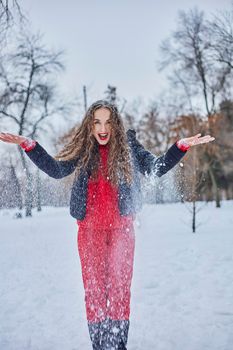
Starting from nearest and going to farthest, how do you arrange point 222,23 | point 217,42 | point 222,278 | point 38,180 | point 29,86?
point 222,278, point 38,180, point 222,23, point 217,42, point 29,86

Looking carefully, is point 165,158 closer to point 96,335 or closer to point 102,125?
point 102,125

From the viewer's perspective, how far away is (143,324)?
3.65 metres

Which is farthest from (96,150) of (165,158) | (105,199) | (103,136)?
(165,158)

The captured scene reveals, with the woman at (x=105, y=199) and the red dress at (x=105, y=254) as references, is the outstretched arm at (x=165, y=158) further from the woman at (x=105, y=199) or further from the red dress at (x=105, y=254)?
the red dress at (x=105, y=254)

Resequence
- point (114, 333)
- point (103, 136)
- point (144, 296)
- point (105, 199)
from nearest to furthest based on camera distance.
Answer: point (114, 333) → point (105, 199) → point (103, 136) → point (144, 296)

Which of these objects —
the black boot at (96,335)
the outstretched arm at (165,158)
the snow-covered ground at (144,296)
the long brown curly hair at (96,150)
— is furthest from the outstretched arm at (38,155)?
the snow-covered ground at (144,296)

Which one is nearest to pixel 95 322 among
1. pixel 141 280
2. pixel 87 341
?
pixel 87 341

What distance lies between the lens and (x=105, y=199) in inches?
97.3

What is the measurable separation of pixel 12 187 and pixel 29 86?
40.5 ft

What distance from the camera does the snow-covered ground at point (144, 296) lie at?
3.28 metres

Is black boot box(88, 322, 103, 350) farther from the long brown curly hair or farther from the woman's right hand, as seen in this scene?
the woman's right hand

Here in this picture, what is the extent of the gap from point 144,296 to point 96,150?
2.82m

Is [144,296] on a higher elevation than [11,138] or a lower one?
lower

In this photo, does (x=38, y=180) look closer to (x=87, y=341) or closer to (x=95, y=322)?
(x=87, y=341)
